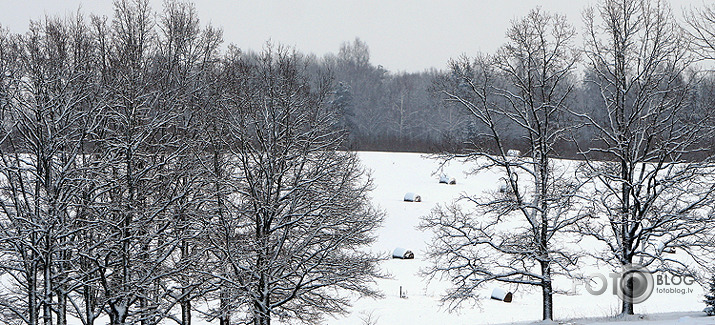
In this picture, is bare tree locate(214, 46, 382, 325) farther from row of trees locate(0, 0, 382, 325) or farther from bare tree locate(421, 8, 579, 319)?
bare tree locate(421, 8, 579, 319)

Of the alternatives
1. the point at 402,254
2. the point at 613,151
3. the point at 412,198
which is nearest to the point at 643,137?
the point at 613,151

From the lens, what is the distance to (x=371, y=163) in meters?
55.3

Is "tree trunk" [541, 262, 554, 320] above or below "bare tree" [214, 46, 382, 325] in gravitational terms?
below

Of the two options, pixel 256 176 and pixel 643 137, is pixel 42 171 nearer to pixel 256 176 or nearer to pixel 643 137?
pixel 256 176

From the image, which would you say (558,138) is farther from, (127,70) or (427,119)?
(427,119)

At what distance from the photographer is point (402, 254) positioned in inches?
1404

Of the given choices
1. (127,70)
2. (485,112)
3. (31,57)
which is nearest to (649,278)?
(485,112)

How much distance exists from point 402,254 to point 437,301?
7602 mm

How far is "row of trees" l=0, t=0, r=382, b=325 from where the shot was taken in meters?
14.8

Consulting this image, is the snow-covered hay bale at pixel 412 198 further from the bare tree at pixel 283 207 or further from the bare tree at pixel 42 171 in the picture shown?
the bare tree at pixel 42 171

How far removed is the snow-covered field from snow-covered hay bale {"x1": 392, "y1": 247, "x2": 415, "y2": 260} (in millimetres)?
351

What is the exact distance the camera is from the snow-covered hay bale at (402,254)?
3564cm

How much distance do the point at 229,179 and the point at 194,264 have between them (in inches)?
A: 99.2

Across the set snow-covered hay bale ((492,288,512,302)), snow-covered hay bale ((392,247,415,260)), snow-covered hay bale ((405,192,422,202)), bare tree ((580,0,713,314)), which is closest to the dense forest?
bare tree ((580,0,713,314))
